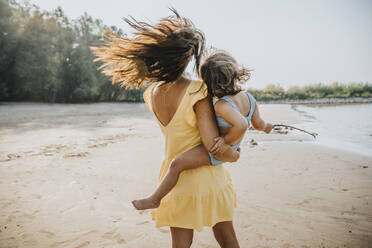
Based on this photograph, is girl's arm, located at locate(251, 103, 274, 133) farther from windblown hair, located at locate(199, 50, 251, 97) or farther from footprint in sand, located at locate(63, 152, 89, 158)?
footprint in sand, located at locate(63, 152, 89, 158)

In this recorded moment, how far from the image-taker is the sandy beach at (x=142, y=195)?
9.89ft

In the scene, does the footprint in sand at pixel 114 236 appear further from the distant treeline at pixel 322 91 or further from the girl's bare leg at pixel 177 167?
the distant treeline at pixel 322 91

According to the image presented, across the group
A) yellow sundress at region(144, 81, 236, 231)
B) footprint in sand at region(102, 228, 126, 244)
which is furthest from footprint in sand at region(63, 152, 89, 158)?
yellow sundress at region(144, 81, 236, 231)

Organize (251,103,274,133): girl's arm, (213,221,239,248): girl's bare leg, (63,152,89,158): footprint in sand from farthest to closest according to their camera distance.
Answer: (63,152,89,158): footprint in sand < (251,103,274,133): girl's arm < (213,221,239,248): girl's bare leg

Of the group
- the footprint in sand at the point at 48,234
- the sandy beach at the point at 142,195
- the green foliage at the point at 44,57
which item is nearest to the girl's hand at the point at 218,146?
the sandy beach at the point at 142,195

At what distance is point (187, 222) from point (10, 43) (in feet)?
83.3

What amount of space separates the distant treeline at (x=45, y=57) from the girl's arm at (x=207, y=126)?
23.2 m

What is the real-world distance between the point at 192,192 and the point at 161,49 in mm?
876

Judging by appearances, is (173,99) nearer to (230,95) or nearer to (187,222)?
(230,95)

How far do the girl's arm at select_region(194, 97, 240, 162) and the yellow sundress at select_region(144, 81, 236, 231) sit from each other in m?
0.04

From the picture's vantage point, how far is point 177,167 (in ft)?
4.94

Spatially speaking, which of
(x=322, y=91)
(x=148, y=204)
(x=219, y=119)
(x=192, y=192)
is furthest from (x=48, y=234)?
(x=322, y=91)

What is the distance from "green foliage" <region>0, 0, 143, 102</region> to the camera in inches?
842

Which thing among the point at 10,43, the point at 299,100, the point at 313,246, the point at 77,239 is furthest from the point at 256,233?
the point at 299,100
